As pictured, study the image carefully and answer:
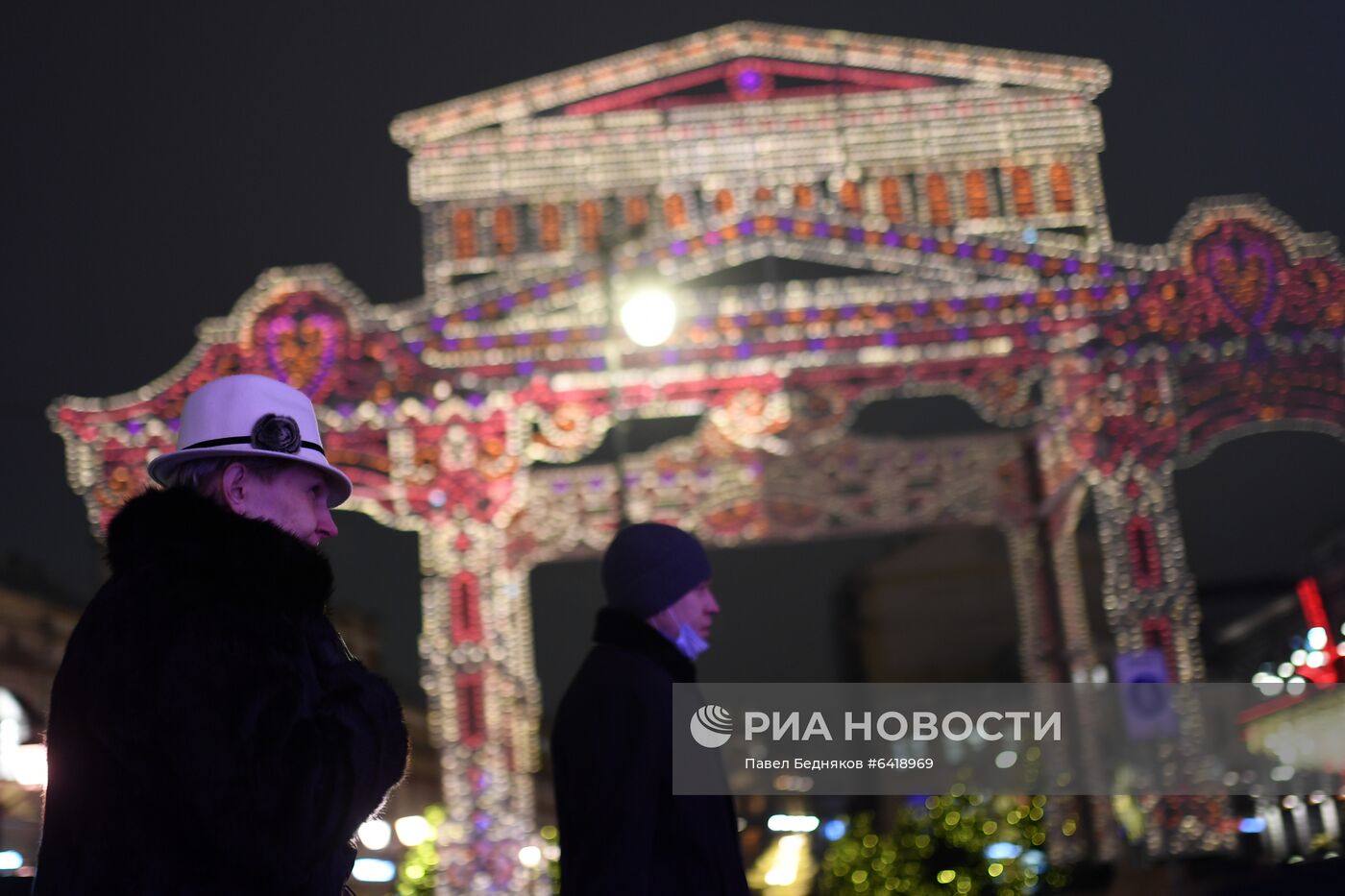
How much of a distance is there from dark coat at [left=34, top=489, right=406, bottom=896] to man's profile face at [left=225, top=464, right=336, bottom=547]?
24 cm

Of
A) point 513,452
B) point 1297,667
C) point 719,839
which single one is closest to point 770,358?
point 513,452

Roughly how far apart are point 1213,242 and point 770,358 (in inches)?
180

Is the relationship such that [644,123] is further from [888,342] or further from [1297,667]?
[1297,667]

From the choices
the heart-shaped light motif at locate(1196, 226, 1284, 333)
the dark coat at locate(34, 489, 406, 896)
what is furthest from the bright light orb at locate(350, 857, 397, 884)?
the dark coat at locate(34, 489, 406, 896)

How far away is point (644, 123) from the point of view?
18.9 m

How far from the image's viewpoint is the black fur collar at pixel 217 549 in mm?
2863

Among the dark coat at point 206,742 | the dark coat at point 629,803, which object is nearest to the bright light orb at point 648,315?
the dark coat at point 629,803

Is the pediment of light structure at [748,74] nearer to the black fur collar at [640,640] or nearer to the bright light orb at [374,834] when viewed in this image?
the bright light orb at [374,834]

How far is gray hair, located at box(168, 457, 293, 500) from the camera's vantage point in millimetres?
3137

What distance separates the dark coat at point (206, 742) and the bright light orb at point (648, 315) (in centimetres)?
979

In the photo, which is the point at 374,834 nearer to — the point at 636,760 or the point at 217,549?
the point at 636,760

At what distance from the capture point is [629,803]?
4.06 meters

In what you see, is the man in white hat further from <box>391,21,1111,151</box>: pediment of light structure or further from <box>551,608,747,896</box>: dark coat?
<box>391,21,1111,151</box>: pediment of light structure

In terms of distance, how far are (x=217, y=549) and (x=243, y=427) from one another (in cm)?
33
